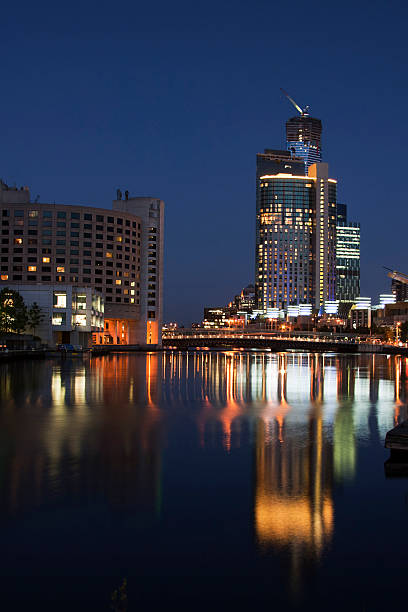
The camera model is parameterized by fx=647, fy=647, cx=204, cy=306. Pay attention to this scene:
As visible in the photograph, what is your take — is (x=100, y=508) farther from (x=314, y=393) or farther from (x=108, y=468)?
(x=314, y=393)

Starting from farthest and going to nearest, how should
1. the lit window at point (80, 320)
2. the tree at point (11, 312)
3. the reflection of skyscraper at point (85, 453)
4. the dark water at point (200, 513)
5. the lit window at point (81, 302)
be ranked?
the lit window at point (81, 302) < the lit window at point (80, 320) < the tree at point (11, 312) < the reflection of skyscraper at point (85, 453) < the dark water at point (200, 513)

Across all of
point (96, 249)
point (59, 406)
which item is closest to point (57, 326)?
point (96, 249)

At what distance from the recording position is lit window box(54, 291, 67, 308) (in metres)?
145

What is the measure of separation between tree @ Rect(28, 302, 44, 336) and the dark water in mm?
102150

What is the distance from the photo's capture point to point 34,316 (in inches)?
5477

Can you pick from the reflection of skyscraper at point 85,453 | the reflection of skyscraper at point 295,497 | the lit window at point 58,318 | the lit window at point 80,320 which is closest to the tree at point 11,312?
the lit window at point 58,318

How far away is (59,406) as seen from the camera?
41.3m

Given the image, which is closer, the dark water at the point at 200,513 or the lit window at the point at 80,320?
the dark water at the point at 200,513

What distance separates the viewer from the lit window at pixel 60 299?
14452 cm

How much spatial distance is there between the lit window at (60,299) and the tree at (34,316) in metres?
4.02

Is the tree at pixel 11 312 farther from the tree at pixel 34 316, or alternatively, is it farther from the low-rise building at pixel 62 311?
the low-rise building at pixel 62 311

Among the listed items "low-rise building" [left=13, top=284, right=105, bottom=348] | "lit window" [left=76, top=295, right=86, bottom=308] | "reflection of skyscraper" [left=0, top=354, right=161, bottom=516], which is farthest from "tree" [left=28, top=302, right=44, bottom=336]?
"reflection of skyscraper" [left=0, top=354, right=161, bottom=516]

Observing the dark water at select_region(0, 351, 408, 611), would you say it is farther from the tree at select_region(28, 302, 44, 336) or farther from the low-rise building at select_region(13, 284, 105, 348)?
the low-rise building at select_region(13, 284, 105, 348)

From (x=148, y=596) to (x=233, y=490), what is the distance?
25.8ft
